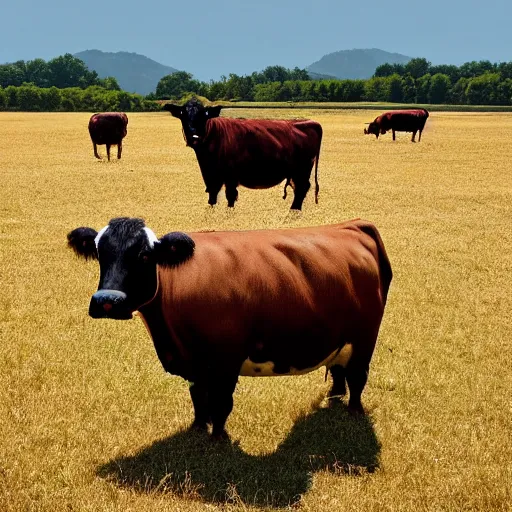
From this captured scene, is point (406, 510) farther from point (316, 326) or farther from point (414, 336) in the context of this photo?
point (414, 336)

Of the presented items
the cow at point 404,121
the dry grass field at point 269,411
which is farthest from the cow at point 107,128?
the cow at point 404,121

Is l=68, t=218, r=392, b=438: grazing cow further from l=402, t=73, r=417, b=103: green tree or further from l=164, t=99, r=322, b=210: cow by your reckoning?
l=402, t=73, r=417, b=103: green tree

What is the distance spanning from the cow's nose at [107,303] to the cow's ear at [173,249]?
1.36 feet

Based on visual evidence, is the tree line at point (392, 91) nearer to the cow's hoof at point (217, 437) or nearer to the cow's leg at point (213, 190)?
the cow's leg at point (213, 190)

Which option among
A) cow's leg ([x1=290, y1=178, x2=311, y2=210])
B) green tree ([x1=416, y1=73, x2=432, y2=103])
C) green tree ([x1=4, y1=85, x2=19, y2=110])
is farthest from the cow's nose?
green tree ([x1=416, y1=73, x2=432, y2=103])

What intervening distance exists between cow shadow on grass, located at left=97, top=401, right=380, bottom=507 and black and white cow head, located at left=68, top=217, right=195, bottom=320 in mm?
1199

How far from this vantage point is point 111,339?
6746 mm

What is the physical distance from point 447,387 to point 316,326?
2.00 meters

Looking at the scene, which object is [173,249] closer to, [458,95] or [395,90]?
[458,95]

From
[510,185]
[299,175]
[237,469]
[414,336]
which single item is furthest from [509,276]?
[510,185]

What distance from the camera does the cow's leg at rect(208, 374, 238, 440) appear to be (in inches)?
170

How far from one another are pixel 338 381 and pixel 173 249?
7.48ft

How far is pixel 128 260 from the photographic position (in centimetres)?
386

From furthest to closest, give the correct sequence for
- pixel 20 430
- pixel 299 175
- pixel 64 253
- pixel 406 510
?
pixel 299 175, pixel 64 253, pixel 20 430, pixel 406 510
